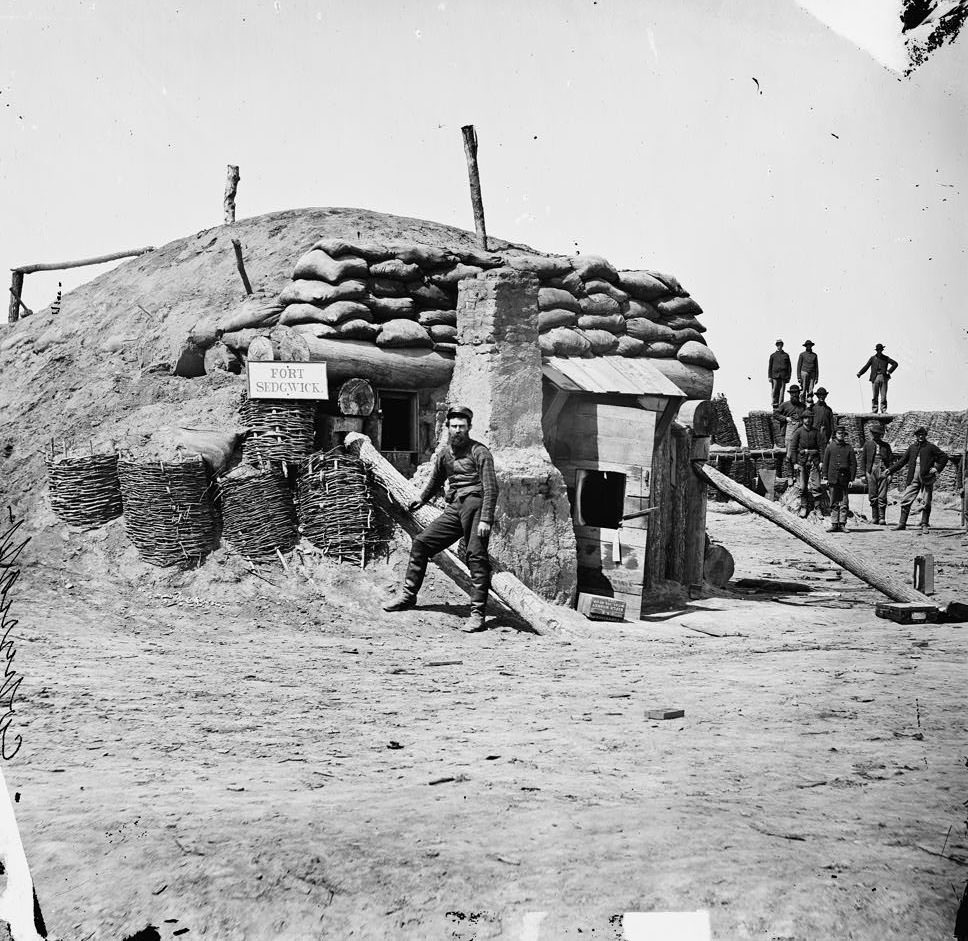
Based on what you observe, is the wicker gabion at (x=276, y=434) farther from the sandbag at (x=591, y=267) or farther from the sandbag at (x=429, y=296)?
the sandbag at (x=591, y=267)

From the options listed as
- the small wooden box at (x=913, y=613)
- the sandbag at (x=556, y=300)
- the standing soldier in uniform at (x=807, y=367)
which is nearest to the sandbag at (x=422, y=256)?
the sandbag at (x=556, y=300)

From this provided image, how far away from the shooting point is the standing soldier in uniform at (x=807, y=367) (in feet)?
65.3

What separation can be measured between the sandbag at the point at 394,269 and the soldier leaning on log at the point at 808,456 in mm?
8436

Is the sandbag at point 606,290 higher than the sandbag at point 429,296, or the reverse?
the sandbag at point 606,290

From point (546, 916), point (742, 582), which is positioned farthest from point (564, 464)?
point (546, 916)

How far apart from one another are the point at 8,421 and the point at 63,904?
31.6 feet

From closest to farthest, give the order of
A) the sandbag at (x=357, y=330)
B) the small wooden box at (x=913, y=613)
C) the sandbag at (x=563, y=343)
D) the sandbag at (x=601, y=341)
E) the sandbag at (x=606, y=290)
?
the small wooden box at (x=913, y=613), the sandbag at (x=357, y=330), the sandbag at (x=563, y=343), the sandbag at (x=601, y=341), the sandbag at (x=606, y=290)

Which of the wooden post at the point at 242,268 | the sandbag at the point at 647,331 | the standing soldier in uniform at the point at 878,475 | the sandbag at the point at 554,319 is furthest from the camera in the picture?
the standing soldier in uniform at the point at 878,475

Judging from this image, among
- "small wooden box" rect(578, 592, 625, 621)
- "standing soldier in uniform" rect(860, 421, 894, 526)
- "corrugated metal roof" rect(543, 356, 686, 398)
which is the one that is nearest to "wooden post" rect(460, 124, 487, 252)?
"corrugated metal roof" rect(543, 356, 686, 398)

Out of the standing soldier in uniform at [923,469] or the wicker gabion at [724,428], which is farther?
the wicker gabion at [724,428]

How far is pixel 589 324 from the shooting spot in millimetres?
10641

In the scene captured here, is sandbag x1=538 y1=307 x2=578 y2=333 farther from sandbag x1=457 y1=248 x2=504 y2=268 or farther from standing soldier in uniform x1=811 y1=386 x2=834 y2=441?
standing soldier in uniform x1=811 y1=386 x2=834 y2=441

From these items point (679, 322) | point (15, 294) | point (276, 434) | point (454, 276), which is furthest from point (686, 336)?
point (15, 294)

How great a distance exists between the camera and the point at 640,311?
11047mm
